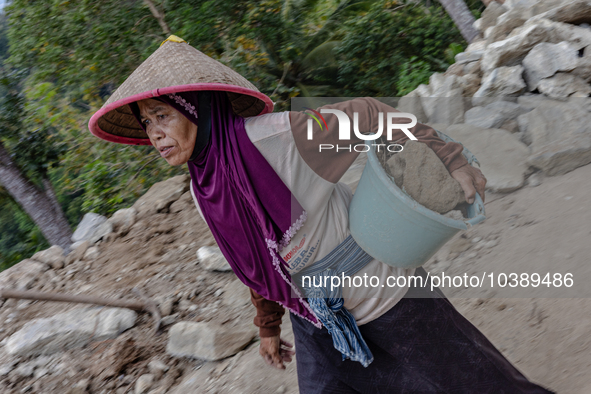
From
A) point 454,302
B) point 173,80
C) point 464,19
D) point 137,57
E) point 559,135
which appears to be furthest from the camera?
point 464,19

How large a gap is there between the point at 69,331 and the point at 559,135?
4.24 m

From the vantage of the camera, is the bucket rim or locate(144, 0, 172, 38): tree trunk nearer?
the bucket rim

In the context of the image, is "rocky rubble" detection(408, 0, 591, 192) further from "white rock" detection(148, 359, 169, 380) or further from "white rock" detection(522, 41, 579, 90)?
"white rock" detection(148, 359, 169, 380)

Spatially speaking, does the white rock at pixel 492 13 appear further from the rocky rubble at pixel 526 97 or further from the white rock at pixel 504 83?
the white rock at pixel 504 83

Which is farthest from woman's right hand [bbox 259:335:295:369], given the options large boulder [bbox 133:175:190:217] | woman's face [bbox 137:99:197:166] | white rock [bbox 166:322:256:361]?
large boulder [bbox 133:175:190:217]

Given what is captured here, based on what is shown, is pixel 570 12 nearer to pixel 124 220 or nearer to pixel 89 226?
pixel 124 220

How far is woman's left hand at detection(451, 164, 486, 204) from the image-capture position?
4.00ft

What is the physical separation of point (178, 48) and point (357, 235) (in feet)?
2.77

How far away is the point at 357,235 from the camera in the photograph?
1.37 metres

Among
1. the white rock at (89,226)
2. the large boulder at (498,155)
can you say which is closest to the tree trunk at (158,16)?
the white rock at (89,226)

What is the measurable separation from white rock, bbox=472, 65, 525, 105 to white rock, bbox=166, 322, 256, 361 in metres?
3.27

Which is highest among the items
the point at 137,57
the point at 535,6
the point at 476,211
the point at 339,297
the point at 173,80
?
the point at 137,57

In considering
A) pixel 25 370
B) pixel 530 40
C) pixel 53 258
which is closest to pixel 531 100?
pixel 530 40

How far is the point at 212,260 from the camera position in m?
3.84
